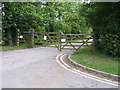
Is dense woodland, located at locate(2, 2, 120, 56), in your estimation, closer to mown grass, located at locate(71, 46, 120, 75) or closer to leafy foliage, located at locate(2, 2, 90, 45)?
leafy foliage, located at locate(2, 2, 90, 45)

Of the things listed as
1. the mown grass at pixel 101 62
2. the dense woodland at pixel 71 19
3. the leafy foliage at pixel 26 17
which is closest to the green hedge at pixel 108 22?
the dense woodland at pixel 71 19

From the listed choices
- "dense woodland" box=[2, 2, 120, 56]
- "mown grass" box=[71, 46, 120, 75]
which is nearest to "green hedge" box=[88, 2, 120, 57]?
"dense woodland" box=[2, 2, 120, 56]

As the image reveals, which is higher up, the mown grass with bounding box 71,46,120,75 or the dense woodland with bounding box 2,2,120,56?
the dense woodland with bounding box 2,2,120,56

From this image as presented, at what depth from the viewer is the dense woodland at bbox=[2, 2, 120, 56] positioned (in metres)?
7.97

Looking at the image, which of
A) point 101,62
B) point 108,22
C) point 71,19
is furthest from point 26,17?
point 71,19

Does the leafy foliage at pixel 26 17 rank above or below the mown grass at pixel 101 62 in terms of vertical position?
above

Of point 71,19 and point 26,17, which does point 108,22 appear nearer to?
point 26,17

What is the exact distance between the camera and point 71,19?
25938mm

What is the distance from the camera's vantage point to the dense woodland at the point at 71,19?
26.1ft

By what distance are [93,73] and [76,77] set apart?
953mm

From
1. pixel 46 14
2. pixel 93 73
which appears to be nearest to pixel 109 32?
pixel 93 73

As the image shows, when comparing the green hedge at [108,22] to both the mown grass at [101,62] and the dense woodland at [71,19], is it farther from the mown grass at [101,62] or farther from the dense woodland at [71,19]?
the mown grass at [101,62]

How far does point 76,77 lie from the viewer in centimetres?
483

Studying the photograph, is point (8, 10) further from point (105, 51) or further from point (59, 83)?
point (59, 83)
